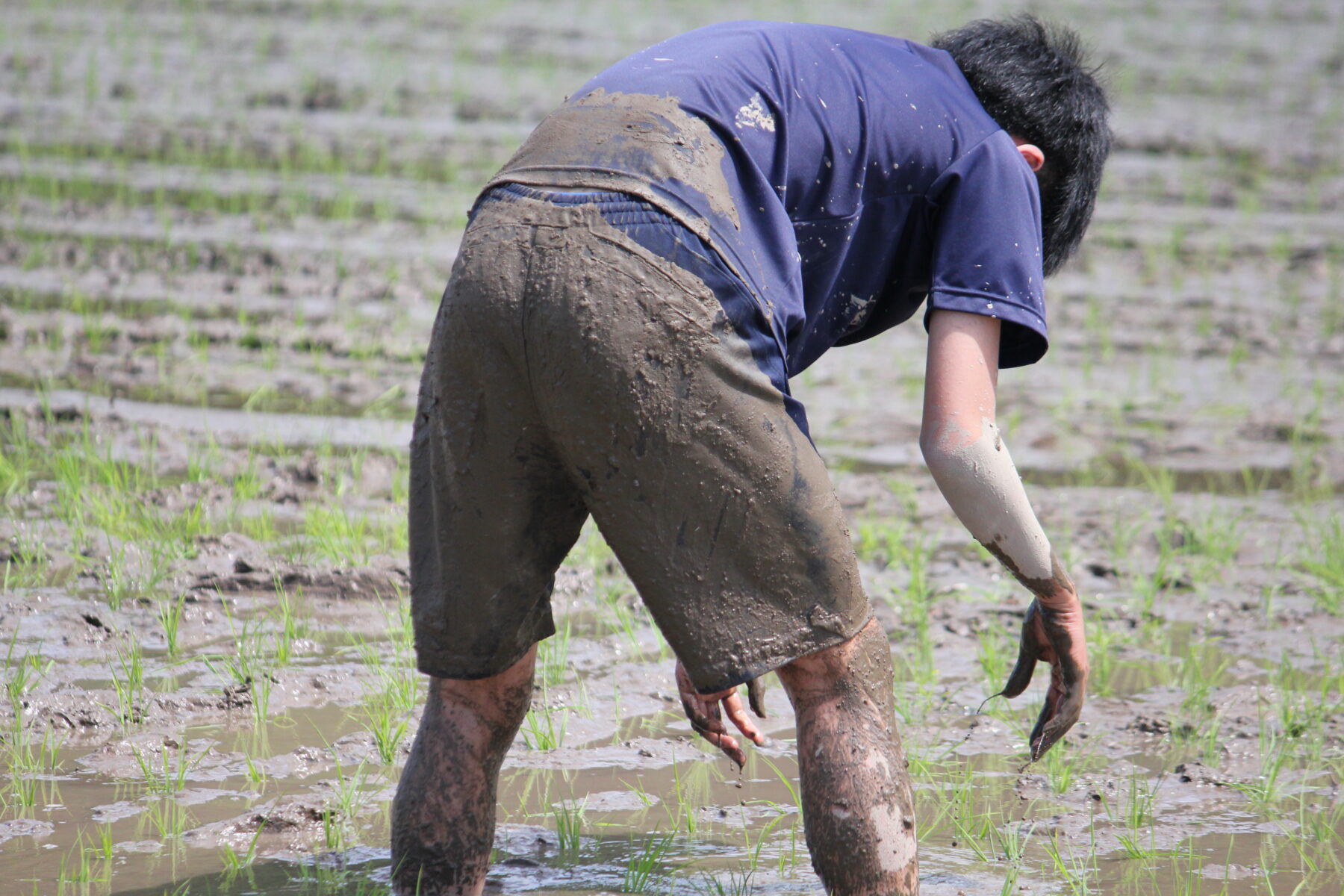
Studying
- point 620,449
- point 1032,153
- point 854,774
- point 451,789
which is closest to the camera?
point 620,449

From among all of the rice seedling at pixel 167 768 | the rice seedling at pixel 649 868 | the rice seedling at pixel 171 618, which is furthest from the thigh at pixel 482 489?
the rice seedling at pixel 171 618

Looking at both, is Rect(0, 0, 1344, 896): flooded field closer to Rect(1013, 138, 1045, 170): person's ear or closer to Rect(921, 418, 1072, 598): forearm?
Rect(921, 418, 1072, 598): forearm

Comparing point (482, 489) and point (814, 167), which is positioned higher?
point (814, 167)

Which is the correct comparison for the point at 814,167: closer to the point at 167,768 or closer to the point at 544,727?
the point at 544,727

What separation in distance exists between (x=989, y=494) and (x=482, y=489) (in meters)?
0.71

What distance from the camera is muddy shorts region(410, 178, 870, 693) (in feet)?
5.88

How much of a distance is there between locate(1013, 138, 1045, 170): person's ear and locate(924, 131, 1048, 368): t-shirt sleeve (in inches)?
7.5

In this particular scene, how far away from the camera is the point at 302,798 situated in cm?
260

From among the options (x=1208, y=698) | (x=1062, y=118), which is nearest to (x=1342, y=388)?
(x=1208, y=698)

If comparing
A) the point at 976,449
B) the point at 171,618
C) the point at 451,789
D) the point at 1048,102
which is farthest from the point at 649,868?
the point at 1048,102

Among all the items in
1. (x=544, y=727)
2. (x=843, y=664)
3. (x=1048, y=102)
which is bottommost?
(x=544, y=727)

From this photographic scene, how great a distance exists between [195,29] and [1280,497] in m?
9.38

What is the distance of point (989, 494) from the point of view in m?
1.95

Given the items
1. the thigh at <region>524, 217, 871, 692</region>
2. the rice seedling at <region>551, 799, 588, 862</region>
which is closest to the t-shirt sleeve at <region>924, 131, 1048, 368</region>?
the thigh at <region>524, 217, 871, 692</region>
